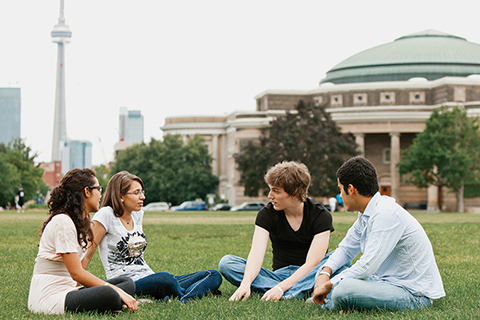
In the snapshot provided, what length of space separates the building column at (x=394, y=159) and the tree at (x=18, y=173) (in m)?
40.2

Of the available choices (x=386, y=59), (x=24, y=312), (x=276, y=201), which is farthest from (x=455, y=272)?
(x=386, y=59)

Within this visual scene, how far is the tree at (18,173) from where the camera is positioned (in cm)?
7062

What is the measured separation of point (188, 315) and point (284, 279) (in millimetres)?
1770

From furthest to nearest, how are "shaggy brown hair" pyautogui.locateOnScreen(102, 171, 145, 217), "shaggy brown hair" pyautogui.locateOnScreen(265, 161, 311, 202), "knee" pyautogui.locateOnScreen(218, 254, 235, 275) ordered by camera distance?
1. "knee" pyautogui.locateOnScreen(218, 254, 235, 275)
2. "shaggy brown hair" pyautogui.locateOnScreen(265, 161, 311, 202)
3. "shaggy brown hair" pyautogui.locateOnScreen(102, 171, 145, 217)

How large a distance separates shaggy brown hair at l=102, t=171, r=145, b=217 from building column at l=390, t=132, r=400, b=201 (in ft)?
253

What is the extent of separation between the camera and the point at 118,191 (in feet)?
25.3

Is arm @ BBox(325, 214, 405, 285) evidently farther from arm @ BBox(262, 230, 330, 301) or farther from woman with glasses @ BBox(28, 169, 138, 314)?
woman with glasses @ BBox(28, 169, 138, 314)

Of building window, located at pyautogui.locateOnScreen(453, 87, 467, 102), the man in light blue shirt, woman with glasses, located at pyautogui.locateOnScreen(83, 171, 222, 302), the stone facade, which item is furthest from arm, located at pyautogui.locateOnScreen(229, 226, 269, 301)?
building window, located at pyautogui.locateOnScreen(453, 87, 467, 102)

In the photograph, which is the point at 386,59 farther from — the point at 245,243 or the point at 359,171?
the point at 359,171

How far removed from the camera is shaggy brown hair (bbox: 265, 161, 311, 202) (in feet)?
25.6

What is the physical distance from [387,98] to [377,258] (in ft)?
268

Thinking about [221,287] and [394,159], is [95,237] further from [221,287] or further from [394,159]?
[394,159]

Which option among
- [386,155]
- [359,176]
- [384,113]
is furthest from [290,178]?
[386,155]

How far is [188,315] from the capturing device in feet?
23.3
